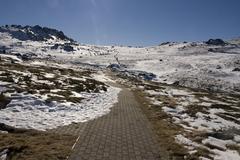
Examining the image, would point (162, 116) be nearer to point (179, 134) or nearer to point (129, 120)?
point (129, 120)

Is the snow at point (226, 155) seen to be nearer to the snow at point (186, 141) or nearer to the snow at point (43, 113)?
the snow at point (186, 141)

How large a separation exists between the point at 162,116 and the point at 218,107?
11.6 meters

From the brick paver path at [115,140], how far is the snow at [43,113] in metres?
1.27

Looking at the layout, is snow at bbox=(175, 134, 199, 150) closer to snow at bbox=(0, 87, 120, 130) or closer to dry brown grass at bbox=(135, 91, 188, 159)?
dry brown grass at bbox=(135, 91, 188, 159)

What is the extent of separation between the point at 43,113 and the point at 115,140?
6.36 m

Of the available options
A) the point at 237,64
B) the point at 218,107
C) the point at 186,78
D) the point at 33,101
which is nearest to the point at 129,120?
the point at 33,101

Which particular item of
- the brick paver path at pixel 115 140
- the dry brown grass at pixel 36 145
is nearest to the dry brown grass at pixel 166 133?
the brick paver path at pixel 115 140

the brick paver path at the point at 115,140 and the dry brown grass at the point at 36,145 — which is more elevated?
the dry brown grass at the point at 36,145

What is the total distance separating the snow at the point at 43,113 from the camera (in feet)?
48.9

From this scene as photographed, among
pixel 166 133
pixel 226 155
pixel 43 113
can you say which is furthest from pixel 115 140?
pixel 43 113

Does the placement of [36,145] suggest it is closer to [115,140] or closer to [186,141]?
[115,140]

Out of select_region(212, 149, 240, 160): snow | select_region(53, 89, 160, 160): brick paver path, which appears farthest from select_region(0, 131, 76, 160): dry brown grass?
select_region(212, 149, 240, 160): snow

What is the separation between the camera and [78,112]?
1928 cm

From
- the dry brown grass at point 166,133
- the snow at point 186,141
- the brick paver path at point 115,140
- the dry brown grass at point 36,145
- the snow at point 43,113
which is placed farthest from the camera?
the snow at point 43,113
